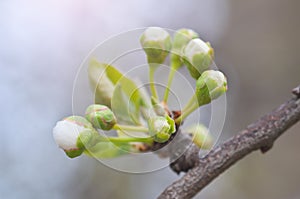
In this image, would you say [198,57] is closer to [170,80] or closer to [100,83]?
[170,80]

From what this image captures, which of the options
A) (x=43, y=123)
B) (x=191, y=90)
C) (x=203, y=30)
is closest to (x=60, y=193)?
(x=43, y=123)

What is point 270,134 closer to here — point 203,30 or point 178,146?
point 178,146

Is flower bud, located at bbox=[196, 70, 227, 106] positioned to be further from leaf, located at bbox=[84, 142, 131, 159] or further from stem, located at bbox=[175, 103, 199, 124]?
leaf, located at bbox=[84, 142, 131, 159]

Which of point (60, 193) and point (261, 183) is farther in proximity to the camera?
point (261, 183)

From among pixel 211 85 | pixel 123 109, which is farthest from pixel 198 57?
pixel 123 109

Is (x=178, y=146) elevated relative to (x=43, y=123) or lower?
lower

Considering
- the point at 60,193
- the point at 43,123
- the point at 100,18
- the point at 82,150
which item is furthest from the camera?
the point at 100,18

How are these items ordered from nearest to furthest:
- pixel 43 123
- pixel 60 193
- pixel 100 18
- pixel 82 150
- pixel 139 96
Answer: pixel 82 150 < pixel 139 96 < pixel 60 193 < pixel 43 123 < pixel 100 18
